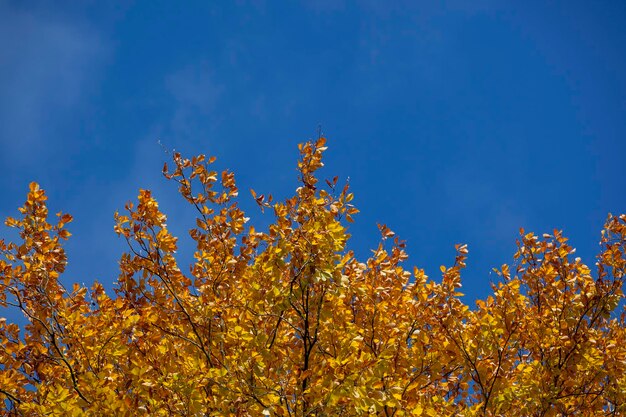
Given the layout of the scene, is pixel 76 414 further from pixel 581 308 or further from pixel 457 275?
pixel 581 308

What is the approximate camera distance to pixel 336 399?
13.9 ft

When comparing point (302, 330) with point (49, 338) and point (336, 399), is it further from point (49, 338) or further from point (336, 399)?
point (49, 338)

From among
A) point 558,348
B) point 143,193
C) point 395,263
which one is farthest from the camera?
point 395,263

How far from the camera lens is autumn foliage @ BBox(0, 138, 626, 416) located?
16.5 feet

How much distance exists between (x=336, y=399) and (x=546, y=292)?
12.6ft

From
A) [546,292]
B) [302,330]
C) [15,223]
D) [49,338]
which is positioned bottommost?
[302,330]

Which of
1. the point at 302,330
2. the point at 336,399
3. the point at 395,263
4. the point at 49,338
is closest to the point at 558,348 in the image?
the point at 395,263

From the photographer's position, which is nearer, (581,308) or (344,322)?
(344,322)

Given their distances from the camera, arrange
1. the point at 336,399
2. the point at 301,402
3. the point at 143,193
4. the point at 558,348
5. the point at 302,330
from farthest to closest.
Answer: the point at 558,348, the point at 143,193, the point at 302,330, the point at 301,402, the point at 336,399

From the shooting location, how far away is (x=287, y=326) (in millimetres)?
6070

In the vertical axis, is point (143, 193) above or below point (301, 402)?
above

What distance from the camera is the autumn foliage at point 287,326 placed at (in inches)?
197

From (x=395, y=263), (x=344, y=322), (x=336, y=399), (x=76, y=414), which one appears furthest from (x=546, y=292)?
(x=76, y=414)

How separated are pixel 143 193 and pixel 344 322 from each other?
2404mm
